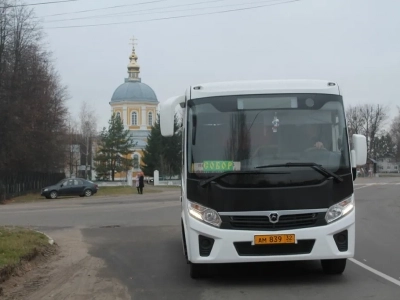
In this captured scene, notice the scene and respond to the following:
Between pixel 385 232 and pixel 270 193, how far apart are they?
28.2 ft

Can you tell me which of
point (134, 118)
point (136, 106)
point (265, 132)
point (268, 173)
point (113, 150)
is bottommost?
point (268, 173)

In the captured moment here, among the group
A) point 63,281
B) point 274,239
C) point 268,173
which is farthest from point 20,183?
point 274,239

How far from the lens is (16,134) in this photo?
1779 inches

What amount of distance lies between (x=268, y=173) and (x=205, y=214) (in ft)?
3.38

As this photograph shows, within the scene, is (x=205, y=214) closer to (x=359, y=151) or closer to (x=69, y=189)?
(x=359, y=151)

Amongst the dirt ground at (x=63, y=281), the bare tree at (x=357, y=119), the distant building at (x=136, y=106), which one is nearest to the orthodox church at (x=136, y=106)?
the distant building at (x=136, y=106)

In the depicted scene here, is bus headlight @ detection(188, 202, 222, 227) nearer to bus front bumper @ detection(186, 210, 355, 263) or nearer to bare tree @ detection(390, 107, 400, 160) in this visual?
bus front bumper @ detection(186, 210, 355, 263)

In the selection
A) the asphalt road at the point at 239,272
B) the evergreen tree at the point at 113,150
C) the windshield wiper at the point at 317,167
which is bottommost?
the asphalt road at the point at 239,272

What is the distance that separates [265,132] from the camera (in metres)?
8.85

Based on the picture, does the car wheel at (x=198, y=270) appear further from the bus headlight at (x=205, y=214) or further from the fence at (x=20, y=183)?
the fence at (x=20, y=183)

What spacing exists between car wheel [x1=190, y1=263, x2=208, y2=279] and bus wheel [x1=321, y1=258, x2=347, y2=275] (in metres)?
1.79

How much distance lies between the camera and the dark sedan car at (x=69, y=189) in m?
43.8

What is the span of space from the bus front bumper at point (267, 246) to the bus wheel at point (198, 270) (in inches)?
26.1

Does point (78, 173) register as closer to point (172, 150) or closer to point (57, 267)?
point (172, 150)
